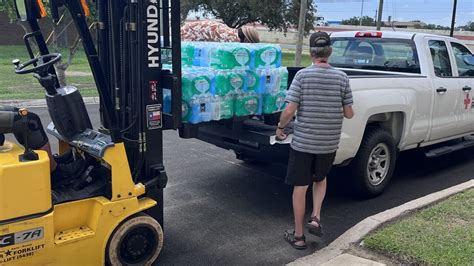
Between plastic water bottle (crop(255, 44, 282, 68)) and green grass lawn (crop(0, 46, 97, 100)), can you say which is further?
green grass lawn (crop(0, 46, 97, 100))

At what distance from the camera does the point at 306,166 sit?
14.5 feet

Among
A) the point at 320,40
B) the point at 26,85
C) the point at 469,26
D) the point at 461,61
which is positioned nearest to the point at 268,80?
the point at 320,40

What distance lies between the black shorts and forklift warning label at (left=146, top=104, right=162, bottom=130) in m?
1.25

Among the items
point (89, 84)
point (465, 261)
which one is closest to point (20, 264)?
point (465, 261)

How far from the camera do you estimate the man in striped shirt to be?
4.27 meters

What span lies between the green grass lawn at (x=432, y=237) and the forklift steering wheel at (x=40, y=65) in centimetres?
290

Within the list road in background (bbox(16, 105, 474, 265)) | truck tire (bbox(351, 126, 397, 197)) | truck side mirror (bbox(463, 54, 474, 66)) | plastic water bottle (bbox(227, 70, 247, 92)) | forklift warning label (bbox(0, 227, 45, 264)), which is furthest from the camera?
truck side mirror (bbox(463, 54, 474, 66))

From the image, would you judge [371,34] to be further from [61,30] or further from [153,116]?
[61,30]

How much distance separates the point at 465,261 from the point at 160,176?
247 centimetres

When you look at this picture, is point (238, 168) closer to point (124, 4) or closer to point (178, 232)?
point (178, 232)

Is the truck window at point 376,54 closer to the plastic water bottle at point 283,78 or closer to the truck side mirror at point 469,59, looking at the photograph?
the truck side mirror at point 469,59

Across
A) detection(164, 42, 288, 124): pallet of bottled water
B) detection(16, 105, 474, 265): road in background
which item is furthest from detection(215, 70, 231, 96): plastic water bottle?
detection(16, 105, 474, 265): road in background

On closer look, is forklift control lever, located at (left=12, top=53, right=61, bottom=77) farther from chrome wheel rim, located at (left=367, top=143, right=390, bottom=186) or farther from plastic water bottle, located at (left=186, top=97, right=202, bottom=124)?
chrome wheel rim, located at (left=367, top=143, right=390, bottom=186)

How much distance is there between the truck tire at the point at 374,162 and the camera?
5.57 metres
